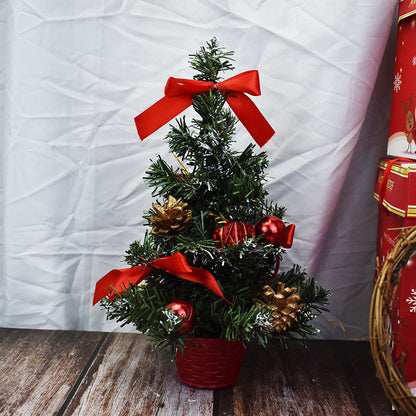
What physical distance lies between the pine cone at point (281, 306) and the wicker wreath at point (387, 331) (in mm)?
130

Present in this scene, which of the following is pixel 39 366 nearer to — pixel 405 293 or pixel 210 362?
pixel 210 362

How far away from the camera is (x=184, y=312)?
69 centimetres

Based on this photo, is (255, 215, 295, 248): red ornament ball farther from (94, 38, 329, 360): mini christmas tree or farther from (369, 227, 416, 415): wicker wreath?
(369, 227, 416, 415): wicker wreath

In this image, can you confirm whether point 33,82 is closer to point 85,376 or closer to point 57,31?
point 57,31

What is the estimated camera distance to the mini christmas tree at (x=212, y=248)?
701 millimetres

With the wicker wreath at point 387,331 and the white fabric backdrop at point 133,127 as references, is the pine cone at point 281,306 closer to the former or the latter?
the wicker wreath at point 387,331

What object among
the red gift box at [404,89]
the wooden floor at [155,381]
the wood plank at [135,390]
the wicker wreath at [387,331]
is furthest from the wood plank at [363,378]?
the red gift box at [404,89]

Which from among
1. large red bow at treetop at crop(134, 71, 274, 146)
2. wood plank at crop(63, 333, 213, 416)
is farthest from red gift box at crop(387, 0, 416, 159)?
wood plank at crop(63, 333, 213, 416)

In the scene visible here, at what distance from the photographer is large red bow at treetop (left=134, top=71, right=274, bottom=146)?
2.48 ft

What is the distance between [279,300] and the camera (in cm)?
72

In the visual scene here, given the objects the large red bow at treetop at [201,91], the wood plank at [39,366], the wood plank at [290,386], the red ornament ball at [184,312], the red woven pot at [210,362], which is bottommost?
the wood plank at [39,366]

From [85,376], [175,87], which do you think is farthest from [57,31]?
[85,376]

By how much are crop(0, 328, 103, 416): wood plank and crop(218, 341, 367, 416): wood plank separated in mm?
259

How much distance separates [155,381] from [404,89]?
637mm
